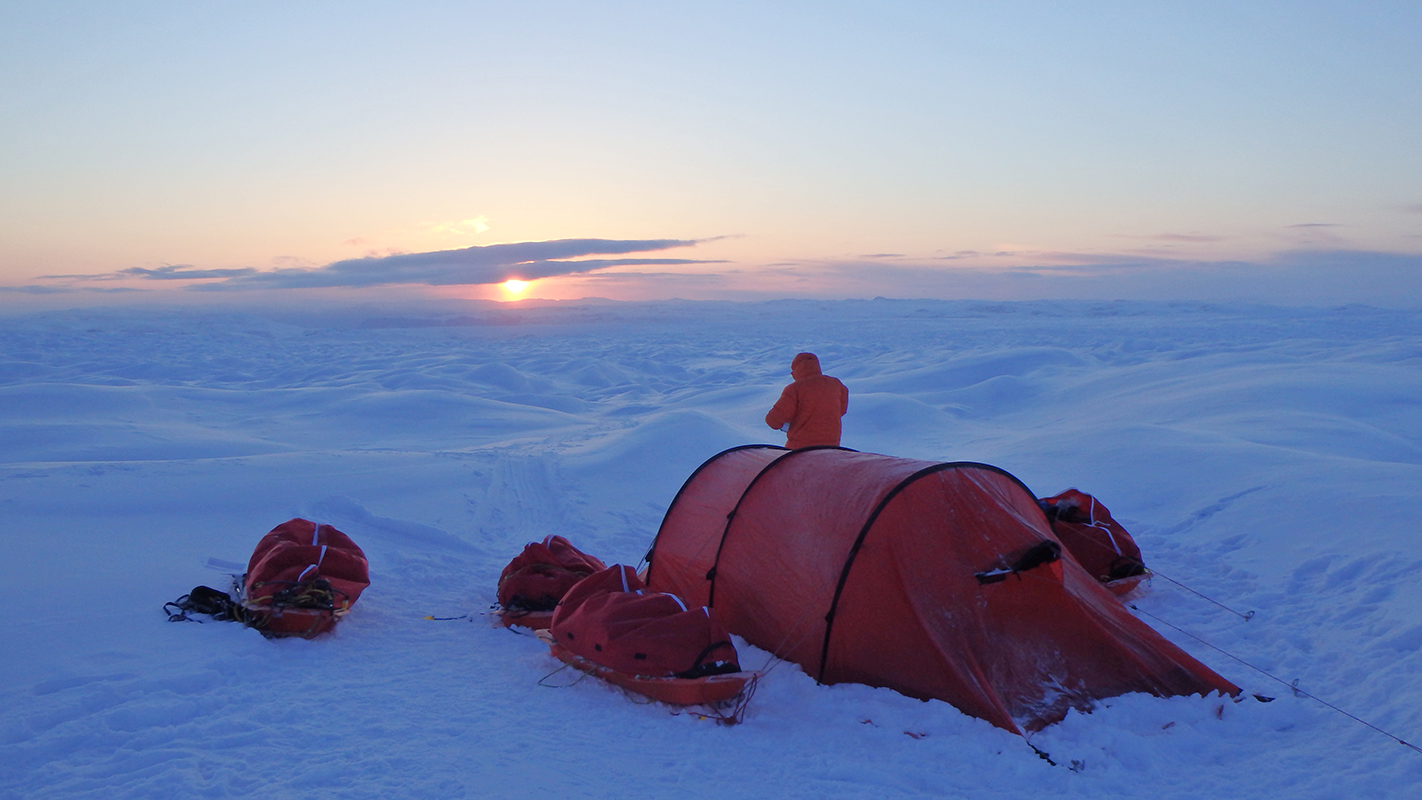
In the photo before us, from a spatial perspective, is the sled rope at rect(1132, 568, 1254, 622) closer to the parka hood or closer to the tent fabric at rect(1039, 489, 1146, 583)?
the tent fabric at rect(1039, 489, 1146, 583)

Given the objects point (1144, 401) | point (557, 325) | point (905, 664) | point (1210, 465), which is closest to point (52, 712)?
point (905, 664)

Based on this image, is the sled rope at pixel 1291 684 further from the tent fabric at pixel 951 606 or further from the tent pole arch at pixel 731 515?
the tent pole arch at pixel 731 515

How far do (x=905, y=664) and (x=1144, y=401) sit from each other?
12.2m

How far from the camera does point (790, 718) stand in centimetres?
417

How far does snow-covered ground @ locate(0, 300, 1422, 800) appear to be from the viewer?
3.60 meters

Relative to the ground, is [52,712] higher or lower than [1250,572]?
higher

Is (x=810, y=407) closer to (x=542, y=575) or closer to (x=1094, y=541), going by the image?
(x=1094, y=541)

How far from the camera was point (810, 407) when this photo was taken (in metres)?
6.81

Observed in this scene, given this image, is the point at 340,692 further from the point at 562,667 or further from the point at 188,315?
the point at 188,315

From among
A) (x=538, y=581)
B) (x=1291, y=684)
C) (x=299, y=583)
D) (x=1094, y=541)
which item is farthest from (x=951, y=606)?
(x=299, y=583)

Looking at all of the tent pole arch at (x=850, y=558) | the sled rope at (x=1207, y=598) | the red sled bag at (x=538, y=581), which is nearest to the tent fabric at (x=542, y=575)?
the red sled bag at (x=538, y=581)

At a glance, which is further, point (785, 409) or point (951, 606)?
point (785, 409)

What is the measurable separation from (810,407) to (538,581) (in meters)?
2.58

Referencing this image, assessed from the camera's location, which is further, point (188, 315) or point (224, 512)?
point (188, 315)
